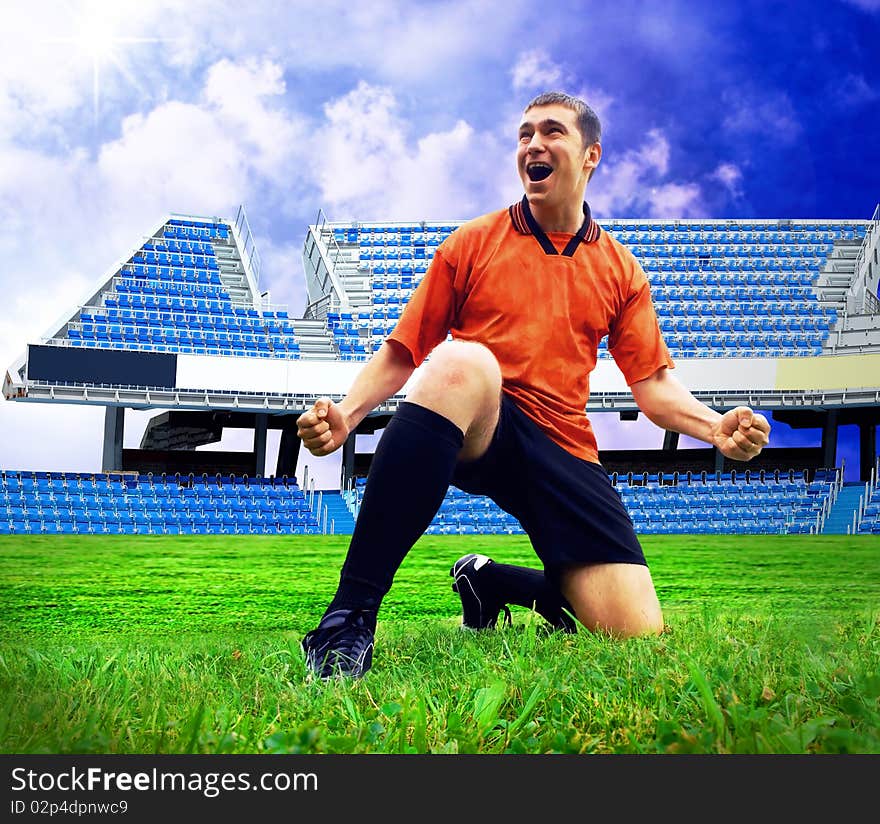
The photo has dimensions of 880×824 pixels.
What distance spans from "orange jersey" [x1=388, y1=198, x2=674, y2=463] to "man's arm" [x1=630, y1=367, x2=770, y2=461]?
0.14 meters

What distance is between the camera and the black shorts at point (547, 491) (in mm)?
1692

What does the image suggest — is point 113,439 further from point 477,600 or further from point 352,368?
point 477,600

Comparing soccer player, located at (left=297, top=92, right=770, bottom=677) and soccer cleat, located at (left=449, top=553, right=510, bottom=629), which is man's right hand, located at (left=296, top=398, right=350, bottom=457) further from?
soccer cleat, located at (left=449, top=553, right=510, bottom=629)

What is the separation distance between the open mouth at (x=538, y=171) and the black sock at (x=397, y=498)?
1.68ft

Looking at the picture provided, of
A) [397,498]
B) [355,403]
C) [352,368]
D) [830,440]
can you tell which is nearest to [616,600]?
[397,498]

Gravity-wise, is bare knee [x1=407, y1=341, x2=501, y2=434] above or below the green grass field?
above

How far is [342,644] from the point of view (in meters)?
1.47

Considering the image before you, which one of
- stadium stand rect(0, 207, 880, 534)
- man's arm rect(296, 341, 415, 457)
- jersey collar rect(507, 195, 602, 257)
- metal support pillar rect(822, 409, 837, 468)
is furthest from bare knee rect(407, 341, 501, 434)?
metal support pillar rect(822, 409, 837, 468)

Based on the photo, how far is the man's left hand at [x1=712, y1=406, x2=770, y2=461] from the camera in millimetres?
1555

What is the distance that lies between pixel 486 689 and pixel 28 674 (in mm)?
752

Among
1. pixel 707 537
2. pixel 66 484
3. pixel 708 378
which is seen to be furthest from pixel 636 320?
pixel 708 378

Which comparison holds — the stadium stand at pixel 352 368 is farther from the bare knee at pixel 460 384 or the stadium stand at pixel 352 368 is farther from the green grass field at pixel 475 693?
the bare knee at pixel 460 384

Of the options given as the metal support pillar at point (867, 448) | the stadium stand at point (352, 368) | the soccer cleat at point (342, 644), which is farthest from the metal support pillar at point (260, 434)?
the soccer cleat at point (342, 644)

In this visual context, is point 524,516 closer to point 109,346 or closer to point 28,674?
point 28,674
